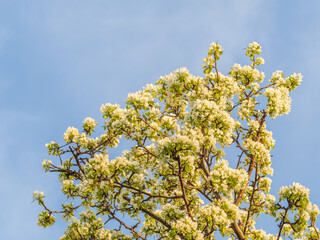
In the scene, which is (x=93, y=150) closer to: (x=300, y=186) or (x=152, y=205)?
(x=152, y=205)

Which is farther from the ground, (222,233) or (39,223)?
(39,223)

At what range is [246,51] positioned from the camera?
17.6m

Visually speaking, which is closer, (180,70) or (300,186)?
(300,186)

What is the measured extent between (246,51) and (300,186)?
24.3ft

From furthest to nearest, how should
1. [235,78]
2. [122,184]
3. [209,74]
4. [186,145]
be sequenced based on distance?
1. [235,78]
2. [209,74]
3. [122,184]
4. [186,145]

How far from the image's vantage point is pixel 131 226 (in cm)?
1531

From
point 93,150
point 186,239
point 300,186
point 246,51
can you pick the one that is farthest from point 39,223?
point 246,51

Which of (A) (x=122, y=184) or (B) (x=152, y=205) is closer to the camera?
(A) (x=122, y=184)

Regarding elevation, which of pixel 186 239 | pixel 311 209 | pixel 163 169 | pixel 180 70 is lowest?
pixel 186 239

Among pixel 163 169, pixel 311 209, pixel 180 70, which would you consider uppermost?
pixel 180 70

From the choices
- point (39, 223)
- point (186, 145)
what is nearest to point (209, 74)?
point (186, 145)

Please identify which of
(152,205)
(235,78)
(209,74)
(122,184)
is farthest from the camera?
(235,78)

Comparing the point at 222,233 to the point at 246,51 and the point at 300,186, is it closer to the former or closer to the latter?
the point at 300,186

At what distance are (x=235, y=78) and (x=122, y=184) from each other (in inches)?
283
